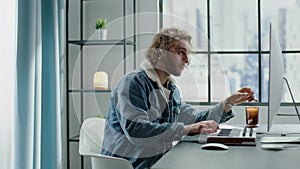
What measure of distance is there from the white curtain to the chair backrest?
2.25ft

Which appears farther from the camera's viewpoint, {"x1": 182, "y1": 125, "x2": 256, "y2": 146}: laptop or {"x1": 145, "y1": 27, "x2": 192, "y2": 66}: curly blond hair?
{"x1": 145, "y1": 27, "x2": 192, "y2": 66}: curly blond hair

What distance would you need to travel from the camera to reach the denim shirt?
2.21 metres

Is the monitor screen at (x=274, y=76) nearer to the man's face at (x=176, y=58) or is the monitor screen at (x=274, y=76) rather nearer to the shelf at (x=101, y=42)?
the man's face at (x=176, y=58)

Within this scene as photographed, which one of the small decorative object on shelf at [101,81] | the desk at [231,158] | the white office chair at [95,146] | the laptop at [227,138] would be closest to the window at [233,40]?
the small decorative object on shelf at [101,81]

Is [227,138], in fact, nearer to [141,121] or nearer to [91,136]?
[141,121]

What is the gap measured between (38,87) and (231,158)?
1920mm

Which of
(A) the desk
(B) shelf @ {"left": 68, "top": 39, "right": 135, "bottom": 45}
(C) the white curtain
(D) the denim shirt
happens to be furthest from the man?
(B) shelf @ {"left": 68, "top": 39, "right": 135, "bottom": 45}

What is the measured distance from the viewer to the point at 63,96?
3898 millimetres

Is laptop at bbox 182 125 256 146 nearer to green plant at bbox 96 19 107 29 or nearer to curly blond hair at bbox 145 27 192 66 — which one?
curly blond hair at bbox 145 27 192 66

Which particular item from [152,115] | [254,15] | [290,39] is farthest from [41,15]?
[290,39]

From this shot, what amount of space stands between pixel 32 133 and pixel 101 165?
1.12 m

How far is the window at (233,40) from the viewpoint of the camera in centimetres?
399

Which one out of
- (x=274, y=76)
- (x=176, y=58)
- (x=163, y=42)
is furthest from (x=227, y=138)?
(x=163, y=42)

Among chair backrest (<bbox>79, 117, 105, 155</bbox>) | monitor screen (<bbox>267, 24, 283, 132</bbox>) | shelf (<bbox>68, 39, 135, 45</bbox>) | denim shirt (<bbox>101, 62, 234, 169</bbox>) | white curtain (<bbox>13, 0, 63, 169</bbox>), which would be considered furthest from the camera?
shelf (<bbox>68, 39, 135, 45</bbox>)
